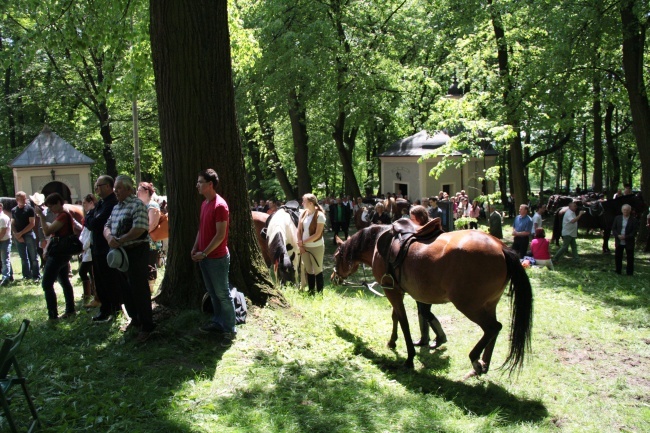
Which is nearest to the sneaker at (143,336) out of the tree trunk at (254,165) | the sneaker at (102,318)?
the sneaker at (102,318)

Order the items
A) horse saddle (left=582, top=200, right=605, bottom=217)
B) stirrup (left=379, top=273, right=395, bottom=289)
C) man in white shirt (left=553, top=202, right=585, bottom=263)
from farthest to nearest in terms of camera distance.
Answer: horse saddle (left=582, top=200, right=605, bottom=217)
man in white shirt (left=553, top=202, right=585, bottom=263)
stirrup (left=379, top=273, right=395, bottom=289)

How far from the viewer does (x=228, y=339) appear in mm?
6047

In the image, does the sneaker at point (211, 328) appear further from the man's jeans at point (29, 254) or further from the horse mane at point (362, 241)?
the man's jeans at point (29, 254)

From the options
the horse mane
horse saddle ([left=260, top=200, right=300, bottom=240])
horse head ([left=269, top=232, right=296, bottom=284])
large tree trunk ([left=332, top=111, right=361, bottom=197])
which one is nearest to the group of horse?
the horse mane

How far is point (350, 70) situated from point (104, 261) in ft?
50.5

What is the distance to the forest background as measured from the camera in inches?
399

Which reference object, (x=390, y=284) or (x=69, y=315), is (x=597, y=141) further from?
(x=69, y=315)

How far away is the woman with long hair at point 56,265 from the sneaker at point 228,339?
8.13 feet

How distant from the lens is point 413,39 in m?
25.1

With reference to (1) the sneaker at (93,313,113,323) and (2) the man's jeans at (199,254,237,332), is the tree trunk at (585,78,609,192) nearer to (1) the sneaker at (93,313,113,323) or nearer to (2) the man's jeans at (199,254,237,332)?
(2) the man's jeans at (199,254,237,332)

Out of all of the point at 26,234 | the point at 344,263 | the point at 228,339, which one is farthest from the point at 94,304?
the point at 26,234

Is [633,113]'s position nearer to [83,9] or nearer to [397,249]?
[397,249]

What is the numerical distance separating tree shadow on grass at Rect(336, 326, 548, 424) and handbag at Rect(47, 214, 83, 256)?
3.71 m

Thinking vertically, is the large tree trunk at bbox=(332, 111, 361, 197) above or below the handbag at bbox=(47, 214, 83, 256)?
above
